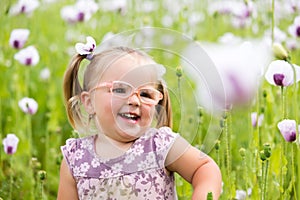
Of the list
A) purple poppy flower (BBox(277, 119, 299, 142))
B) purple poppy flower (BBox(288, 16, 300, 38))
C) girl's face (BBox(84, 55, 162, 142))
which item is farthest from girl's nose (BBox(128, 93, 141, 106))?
purple poppy flower (BBox(288, 16, 300, 38))

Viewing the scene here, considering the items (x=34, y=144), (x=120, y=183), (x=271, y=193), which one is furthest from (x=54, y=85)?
(x=120, y=183)

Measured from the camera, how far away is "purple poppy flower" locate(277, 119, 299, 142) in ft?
3.86

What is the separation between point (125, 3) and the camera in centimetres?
281

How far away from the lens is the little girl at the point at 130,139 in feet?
3.49

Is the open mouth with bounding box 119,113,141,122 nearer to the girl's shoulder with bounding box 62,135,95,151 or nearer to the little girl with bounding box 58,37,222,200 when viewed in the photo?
the little girl with bounding box 58,37,222,200

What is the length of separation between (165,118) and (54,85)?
3.90 ft

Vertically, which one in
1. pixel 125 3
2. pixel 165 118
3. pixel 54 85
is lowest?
pixel 165 118

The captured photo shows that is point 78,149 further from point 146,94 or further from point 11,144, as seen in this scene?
point 11,144

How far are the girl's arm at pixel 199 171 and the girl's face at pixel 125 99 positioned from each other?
0.23 ft

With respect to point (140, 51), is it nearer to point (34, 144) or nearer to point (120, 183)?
point (120, 183)

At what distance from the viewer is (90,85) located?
3.68ft

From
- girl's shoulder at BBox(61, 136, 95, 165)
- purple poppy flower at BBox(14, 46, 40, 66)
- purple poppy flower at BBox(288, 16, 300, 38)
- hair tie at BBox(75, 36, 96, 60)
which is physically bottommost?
girl's shoulder at BBox(61, 136, 95, 165)

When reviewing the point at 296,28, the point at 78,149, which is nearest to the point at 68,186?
the point at 78,149

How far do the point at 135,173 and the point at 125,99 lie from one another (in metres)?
0.11
